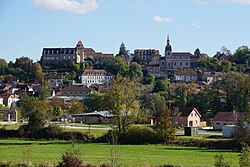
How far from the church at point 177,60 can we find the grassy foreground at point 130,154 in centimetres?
9633

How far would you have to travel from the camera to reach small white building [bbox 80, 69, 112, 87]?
117 m

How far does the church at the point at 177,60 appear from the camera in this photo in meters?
132

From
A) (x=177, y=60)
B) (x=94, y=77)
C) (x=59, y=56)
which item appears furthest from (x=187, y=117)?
(x=177, y=60)

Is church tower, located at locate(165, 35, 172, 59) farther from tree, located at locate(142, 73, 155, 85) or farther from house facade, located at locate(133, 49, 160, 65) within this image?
tree, located at locate(142, 73, 155, 85)

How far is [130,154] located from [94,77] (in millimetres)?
88868

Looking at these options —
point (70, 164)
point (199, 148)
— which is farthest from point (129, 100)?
point (70, 164)

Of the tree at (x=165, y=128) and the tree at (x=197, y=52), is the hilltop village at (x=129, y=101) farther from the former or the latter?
the tree at (x=197, y=52)

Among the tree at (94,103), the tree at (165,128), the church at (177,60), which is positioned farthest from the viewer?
the church at (177,60)

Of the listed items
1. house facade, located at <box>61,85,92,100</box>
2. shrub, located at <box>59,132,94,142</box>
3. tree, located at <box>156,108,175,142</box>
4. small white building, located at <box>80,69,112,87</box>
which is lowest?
shrub, located at <box>59,132,94,142</box>

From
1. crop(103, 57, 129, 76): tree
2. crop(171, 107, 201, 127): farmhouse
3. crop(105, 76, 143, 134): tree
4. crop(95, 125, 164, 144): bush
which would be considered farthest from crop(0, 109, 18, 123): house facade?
crop(103, 57, 129, 76): tree

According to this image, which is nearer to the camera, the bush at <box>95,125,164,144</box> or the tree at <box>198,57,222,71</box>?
the bush at <box>95,125,164,144</box>

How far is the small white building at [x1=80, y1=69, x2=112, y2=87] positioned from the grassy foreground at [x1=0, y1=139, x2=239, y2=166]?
A: 79.7 m

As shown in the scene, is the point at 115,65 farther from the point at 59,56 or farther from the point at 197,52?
the point at 197,52

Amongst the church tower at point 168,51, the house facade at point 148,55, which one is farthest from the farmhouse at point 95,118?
the house facade at point 148,55
